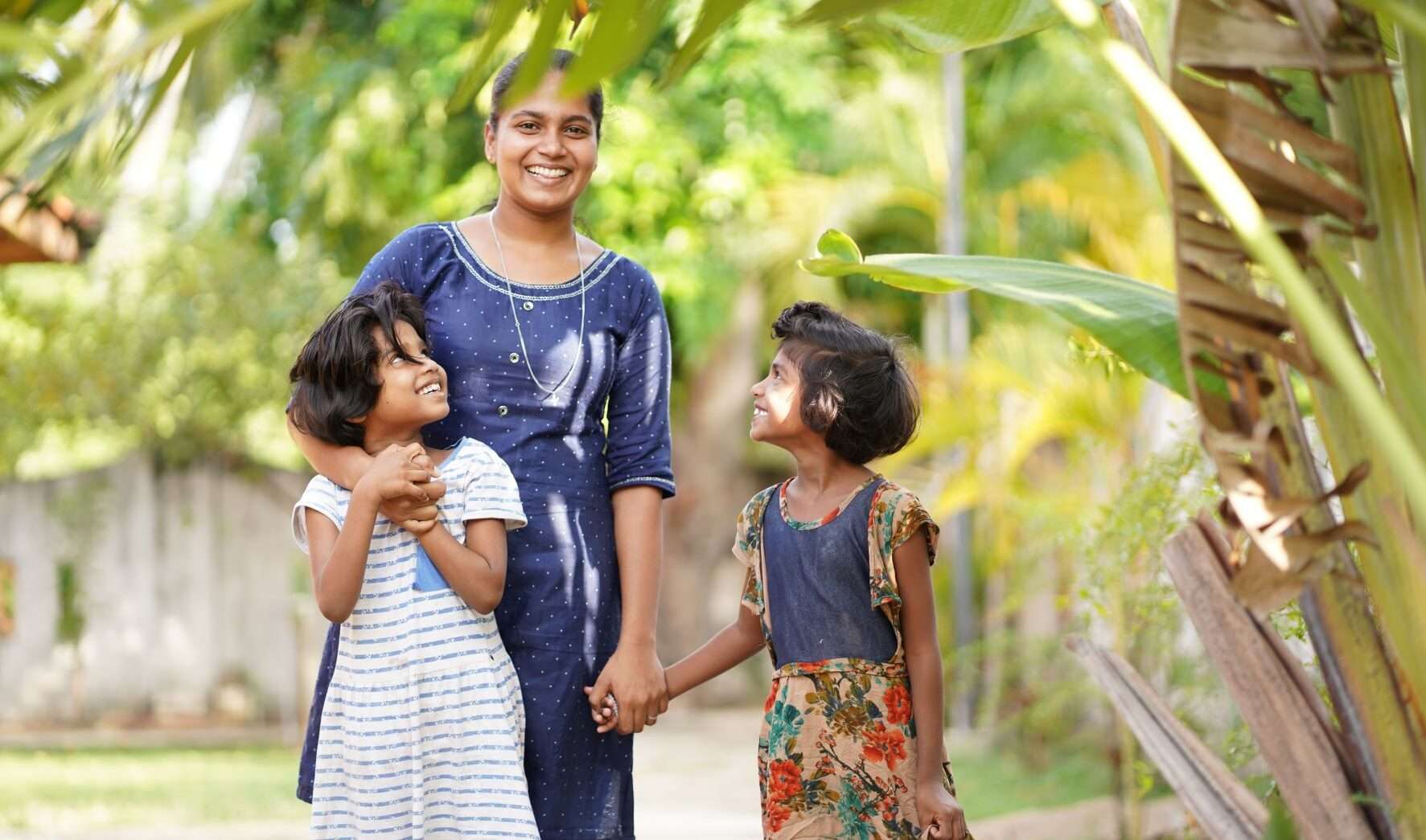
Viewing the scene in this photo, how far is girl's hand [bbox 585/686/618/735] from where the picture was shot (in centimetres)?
287

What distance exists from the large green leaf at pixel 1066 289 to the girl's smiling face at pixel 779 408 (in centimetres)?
26

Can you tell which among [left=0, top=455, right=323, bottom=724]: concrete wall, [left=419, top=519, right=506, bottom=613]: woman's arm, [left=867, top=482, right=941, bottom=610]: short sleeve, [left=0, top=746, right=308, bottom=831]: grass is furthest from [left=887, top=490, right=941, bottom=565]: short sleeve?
[left=0, top=455, right=323, bottom=724]: concrete wall

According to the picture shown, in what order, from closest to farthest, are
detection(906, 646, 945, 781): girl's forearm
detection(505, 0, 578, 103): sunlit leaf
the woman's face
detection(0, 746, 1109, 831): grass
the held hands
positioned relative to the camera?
1. detection(505, 0, 578, 103): sunlit leaf
2. the held hands
3. detection(906, 646, 945, 781): girl's forearm
4. the woman's face
5. detection(0, 746, 1109, 831): grass

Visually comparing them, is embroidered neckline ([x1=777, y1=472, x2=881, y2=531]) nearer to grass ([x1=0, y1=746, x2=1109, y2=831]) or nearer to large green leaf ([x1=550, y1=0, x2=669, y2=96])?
large green leaf ([x1=550, y1=0, x2=669, y2=96])

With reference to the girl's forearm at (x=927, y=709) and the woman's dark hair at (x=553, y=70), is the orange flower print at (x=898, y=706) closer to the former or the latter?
the girl's forearm at (x=927, y=709)

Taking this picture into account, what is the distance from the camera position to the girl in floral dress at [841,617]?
2.84 metres

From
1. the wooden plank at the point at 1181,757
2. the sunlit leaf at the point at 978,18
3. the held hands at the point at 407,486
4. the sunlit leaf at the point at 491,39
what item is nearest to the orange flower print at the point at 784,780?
the wooden plank at the point at 1181,757

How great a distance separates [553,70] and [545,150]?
0.15 meters

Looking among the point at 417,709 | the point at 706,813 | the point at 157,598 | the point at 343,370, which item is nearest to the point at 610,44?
the point at 343,370

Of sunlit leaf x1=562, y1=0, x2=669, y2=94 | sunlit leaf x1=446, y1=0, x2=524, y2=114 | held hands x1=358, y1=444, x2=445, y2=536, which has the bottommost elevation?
sunlit leaf x1=562, y1=0, x2=669, y2=94

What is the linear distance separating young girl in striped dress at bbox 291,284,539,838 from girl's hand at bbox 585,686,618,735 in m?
0.17

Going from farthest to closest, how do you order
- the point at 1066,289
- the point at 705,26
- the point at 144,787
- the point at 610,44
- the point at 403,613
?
the point at 144,787, the point at 403,613, the point at 1066,289, the point at 705,26, the point at 610,44

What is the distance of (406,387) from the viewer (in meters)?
2.69

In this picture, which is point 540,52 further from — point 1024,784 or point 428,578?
point 1024,784
